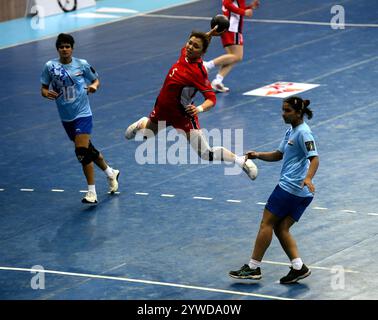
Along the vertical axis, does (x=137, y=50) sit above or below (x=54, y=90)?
below

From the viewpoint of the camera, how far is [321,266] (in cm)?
1393

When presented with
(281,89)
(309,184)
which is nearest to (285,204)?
(309,184)

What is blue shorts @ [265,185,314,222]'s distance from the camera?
1332 cm

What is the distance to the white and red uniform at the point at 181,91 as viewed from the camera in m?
16.1

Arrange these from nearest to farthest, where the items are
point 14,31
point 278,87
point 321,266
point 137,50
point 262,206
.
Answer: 1. point 321,266
2. point 262,206
3. point 278,87
4. point 137,50
5. point 14,31

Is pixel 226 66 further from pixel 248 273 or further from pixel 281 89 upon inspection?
pixel 248 273

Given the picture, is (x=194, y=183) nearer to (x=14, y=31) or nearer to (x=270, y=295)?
(x=270, y=295)

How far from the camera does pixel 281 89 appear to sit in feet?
73.4

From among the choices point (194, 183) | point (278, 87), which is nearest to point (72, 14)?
point (278, 87)

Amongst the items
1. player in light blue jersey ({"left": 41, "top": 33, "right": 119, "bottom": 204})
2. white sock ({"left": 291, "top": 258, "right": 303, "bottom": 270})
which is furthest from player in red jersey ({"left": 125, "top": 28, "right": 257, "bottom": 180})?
white sock ({"left": 291, "top": 258, "right": 303, "bottom": 270})

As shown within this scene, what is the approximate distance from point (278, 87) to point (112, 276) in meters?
9.35

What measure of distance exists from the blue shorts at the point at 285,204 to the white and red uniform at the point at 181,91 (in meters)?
2.90

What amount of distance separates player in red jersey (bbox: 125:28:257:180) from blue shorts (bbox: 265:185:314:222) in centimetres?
258
